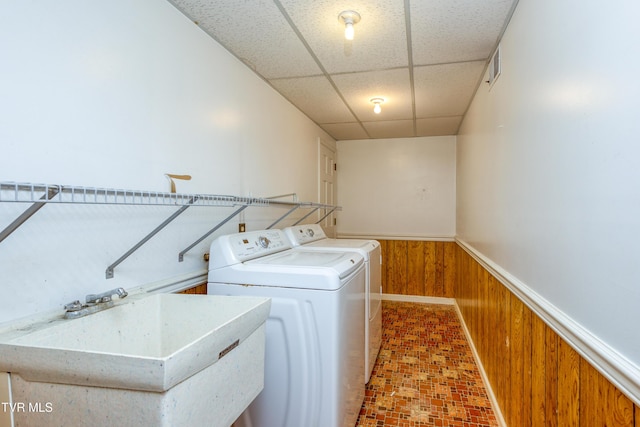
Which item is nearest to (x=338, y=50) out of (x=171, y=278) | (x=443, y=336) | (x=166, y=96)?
(x=166, y=96)

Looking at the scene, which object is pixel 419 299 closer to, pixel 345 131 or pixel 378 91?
pixel 345 131

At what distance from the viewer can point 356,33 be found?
1.83 meters

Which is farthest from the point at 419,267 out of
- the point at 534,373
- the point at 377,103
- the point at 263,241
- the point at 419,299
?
the point at 534,373

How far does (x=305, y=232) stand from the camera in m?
2.62

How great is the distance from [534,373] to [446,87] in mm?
2068

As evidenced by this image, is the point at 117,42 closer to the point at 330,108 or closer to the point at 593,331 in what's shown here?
the point at 593,331

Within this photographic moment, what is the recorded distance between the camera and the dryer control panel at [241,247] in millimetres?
1634

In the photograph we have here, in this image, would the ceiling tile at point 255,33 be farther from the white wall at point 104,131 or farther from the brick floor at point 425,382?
the brick floor at point 425,382

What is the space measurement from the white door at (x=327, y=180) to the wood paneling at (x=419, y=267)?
83 centimetres

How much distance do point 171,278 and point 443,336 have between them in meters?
2.57

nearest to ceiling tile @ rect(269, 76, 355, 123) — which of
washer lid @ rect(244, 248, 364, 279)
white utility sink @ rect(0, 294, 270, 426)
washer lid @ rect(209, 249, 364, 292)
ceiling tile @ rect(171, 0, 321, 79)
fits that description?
ceiling tile @ rect(171, 0, 321, 79)

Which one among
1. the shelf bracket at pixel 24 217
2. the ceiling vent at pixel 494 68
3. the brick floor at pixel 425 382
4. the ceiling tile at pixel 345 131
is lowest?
the brick floor at pixel 425 382

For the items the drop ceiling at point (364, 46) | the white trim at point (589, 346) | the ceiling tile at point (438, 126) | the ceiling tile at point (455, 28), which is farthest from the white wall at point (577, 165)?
the ceiling tile at point (438, 126)

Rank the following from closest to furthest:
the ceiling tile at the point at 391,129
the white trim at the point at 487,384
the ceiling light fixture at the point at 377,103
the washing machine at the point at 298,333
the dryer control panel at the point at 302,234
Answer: the washing machine at the point at 298,333
the white trim at the point at 487,384
the dryer control panel at the point at 302,234
the ceiling light fixture at the point at 377,103
the ceiling tile at the point at 391,129
